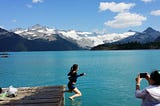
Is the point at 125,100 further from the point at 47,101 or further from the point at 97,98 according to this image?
the point at 47,101

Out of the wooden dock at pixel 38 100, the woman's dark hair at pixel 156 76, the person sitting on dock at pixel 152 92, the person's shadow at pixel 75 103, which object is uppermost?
the woman's dark hair at pixel 156 76

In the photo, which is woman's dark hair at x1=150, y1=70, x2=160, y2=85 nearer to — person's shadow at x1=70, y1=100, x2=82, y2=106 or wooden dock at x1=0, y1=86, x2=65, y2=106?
wooden dock at x1=0, y1=86, x2=65, y2=106

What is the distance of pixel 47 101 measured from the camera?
54.9 feet

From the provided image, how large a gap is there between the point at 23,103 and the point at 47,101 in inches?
49.0

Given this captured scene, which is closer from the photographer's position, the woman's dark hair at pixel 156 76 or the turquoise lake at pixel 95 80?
the woman's dark hair at pixel 156 76

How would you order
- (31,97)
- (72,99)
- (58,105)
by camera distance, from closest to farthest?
(58,105) → (31,97) → (72,99)

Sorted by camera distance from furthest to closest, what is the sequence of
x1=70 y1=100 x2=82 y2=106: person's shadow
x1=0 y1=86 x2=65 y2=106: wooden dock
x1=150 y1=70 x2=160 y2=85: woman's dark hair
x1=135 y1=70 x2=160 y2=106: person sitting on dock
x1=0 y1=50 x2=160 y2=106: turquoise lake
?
x1=0 y1=50 x2=160 y2=106: turquoise lake < x1=70 y1=100 x2=82 y2=106: person's shadow < x1=0 y1=86 x2=65 y2=106: wooden dock < x1=135 y1=70 x2=160 y2=106: person sitting on dock < x1=150 y1=70 x2=160 y2=85: woman's dark hair

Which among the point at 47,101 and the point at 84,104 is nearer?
the point at 47,101

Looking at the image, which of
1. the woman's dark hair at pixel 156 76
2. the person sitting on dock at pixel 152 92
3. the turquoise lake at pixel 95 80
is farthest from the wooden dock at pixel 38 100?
the woman's dark hair at pixel 156 76

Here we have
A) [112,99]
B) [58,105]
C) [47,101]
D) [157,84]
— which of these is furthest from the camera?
[112,99]

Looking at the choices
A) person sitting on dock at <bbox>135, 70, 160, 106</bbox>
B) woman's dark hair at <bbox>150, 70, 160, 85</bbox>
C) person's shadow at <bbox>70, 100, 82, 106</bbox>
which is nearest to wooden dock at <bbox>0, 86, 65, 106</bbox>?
person's shadow at <bbox>70, 100, 82, 106</bbox>

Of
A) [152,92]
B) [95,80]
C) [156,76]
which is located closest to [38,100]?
[152,92]

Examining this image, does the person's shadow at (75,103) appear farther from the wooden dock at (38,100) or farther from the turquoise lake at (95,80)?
the wooden dock at (38,100)

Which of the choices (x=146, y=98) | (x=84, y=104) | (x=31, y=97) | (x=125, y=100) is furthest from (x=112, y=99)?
(x=146, y=98)
